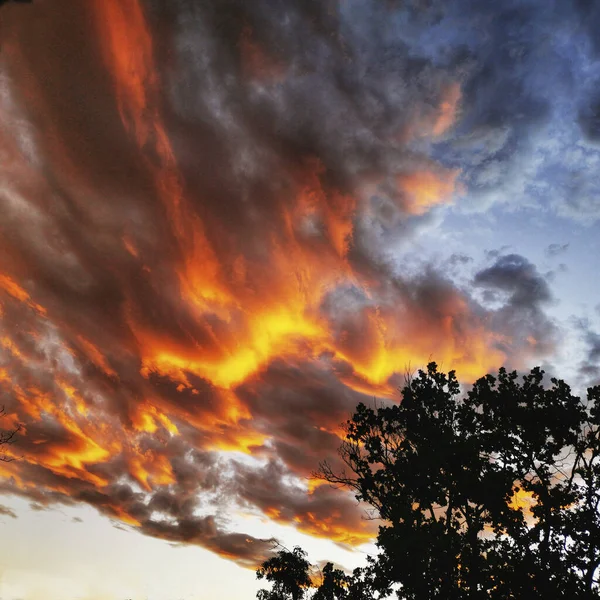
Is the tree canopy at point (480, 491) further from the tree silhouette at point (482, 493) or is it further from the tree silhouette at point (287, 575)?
the tree silhouette at point (287, 575)

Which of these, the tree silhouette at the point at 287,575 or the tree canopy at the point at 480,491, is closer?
the tree canopy at the point at 480,491

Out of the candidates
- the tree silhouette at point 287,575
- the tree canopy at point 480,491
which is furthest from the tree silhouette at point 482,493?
the tree silhouette at point 287,575

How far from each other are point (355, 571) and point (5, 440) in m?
25.0

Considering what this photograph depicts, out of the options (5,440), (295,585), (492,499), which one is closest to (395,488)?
(492,499)

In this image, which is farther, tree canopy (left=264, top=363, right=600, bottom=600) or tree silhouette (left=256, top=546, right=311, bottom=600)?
tree silhouette (left=256, top=546, right=311, bottom=600)

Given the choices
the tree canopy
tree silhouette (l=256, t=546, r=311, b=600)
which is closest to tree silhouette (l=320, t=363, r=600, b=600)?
the tree canopy

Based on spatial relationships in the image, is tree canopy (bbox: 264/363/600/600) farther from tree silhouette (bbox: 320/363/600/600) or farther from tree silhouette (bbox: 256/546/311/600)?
tree silhouette (bbox: 256/546/311/600)

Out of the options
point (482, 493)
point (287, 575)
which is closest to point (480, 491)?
point (482, 493)

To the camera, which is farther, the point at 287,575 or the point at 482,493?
the point at 287,575

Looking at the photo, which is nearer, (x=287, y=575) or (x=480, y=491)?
(x=480, y=491)

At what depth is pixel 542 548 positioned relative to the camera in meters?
19.6

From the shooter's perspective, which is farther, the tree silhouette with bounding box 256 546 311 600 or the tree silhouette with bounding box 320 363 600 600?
the tree silhouette with bounding box 256 546 311 600

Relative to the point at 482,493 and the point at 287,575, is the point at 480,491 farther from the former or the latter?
the point at 287,575

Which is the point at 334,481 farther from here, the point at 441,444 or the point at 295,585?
the point at 295,585
